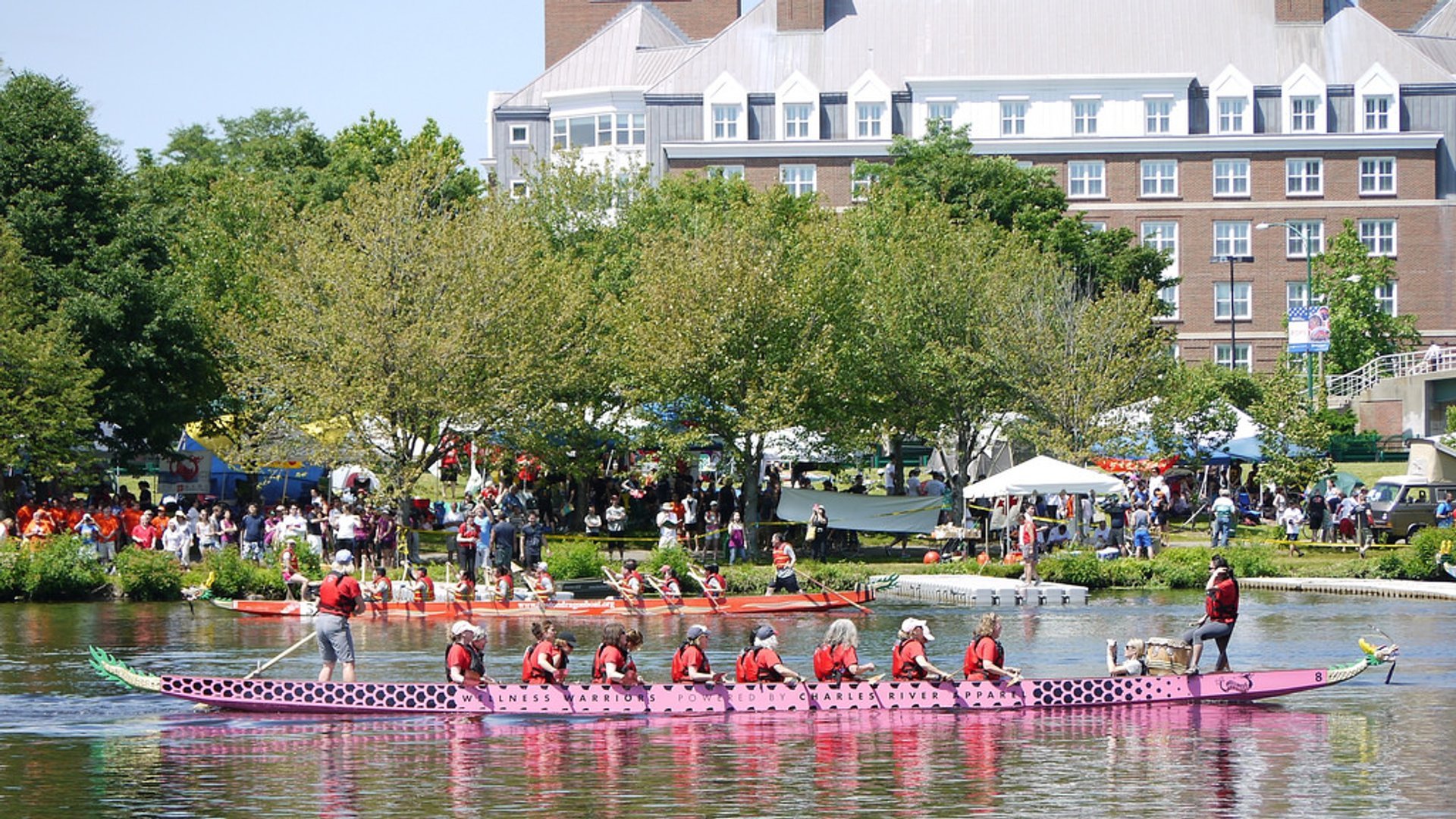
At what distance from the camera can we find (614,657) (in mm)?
25938

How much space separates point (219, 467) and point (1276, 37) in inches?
2464

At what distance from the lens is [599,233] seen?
66500mm

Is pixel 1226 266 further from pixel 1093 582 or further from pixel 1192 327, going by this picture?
pixel 1093 582

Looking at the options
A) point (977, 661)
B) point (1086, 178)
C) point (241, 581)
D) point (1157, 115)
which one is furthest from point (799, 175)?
point (977, 661)

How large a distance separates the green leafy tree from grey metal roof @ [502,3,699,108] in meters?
37.8

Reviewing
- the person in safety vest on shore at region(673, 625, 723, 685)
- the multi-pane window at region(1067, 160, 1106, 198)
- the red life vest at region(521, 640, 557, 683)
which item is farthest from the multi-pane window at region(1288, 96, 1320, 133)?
the red life vest at region(521, 640, 557, 683)

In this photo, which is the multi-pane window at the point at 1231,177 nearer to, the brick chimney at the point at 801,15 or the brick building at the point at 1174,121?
the brick building at the point at 1174,121

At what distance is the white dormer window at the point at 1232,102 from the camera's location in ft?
321

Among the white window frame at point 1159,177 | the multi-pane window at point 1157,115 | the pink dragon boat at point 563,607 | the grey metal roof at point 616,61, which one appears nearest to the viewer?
the pink dragon boat at point 563,607

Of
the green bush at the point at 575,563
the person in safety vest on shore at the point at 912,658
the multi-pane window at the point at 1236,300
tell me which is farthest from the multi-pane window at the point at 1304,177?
the person in safety vest on shore at the point at 912,658

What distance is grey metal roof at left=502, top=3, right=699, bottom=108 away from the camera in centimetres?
10644

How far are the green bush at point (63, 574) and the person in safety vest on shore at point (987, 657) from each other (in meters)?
25.0

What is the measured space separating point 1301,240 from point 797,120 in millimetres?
26692

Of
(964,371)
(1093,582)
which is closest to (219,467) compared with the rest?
(964,371)
